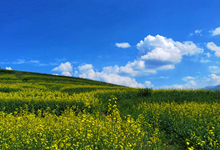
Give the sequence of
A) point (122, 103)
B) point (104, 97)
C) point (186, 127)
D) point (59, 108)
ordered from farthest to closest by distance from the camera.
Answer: point (104, 97)
point (122, 103)
point (59, 108)
point (186, 127)

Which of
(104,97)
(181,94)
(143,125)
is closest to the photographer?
(143,125)

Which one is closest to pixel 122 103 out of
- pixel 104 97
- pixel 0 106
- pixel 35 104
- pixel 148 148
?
pixel 104 97

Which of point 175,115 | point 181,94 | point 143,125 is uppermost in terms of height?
point 181,94

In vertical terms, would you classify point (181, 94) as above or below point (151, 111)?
above

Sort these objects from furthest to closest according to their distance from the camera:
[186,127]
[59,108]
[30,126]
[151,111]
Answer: [59,108], [151,111], [186,127], [30,126]

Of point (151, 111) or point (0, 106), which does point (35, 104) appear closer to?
point (0, 106)

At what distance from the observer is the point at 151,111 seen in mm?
10102

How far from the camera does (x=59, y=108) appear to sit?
35.8 feet

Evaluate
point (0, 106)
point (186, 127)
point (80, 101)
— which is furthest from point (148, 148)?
point (0, 106)

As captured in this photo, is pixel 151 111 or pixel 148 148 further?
pixel 151 111

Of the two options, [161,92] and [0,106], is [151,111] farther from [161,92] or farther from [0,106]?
[0,106]

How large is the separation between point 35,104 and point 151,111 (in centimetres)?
Result: 783

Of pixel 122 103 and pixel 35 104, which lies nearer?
pixel 35 104

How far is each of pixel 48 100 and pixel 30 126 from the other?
210 inches
